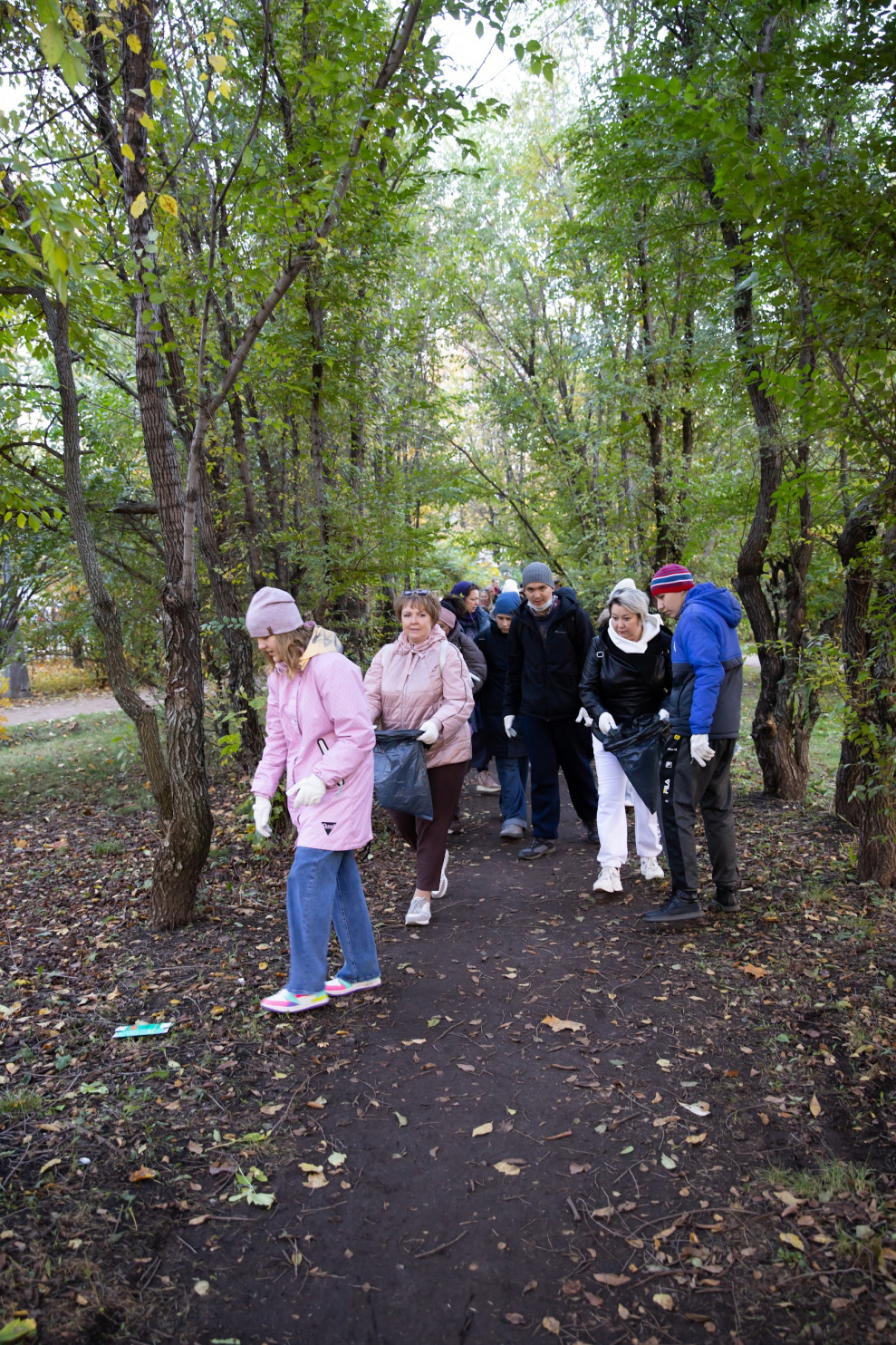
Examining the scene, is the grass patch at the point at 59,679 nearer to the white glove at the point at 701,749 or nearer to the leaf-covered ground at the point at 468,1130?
the leaf-covered ground at the point at 468,1130

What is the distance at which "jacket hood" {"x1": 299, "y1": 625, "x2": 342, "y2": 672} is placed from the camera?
13.0 ft

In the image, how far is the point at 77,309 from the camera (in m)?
6.24

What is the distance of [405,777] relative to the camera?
5023 millimetres

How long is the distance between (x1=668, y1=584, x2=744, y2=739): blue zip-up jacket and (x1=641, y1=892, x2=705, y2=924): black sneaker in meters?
1.09

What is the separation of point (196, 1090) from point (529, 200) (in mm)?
16949

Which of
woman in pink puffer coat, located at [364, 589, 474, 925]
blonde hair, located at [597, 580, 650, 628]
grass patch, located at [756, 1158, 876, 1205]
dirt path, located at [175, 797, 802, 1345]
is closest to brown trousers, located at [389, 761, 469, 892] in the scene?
woman in pink puffer coat, located at [364, 589, 474, 925]

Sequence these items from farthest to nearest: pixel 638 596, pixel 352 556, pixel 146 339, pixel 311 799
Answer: pixel 352 556 → pixel 638 596 → pixel 146 339 → pixel 311 799

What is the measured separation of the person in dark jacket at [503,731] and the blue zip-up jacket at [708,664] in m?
2.19

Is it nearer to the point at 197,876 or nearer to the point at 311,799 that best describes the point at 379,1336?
the point at 311,799

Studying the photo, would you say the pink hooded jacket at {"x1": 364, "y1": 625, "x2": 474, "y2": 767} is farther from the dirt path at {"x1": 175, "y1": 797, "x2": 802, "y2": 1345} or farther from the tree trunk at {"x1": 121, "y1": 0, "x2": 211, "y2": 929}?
the dirt path at {"x1": 175, "y1": 797, "x2": 802, "y2": 1345}

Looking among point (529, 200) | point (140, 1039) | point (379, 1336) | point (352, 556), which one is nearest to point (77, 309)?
point (352, 556)

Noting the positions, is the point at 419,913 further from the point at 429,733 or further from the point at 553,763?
the point at 553,763

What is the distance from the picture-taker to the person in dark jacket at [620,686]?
566 cm

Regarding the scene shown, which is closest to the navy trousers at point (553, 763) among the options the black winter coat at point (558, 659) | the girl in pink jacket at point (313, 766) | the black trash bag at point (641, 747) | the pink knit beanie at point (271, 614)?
the black winter coat at point (558, 659)
